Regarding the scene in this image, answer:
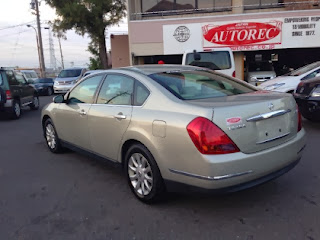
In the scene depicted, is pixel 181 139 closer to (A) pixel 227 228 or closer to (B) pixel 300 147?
(A) pixel 227 228

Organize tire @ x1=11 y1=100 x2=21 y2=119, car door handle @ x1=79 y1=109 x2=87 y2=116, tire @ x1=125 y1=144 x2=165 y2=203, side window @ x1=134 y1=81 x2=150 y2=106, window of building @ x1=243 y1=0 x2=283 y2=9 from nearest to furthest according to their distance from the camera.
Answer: tire @ x1=125 y1=144 x2=165 y2=203, side window @ x1=134 y1=81 x2=150 y2=106, car door handle @ x1=79 y1=109 x2=87 y2=116, tire @ x1=11 y1=100 x2=21 y2=119, window of building @ x1=243 y1=0 x2=283 y2=9

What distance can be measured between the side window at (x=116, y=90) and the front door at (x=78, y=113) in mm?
215

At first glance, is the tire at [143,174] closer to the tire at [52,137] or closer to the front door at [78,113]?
the front door at [78,113]

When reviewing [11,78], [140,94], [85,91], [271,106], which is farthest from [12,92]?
[271,106]

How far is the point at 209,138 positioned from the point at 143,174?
1.02 m

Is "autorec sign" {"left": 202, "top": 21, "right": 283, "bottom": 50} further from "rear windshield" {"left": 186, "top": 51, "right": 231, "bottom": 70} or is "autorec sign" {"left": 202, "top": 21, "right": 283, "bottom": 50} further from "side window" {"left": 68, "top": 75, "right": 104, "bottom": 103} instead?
"side window" {"left": 68, "top": 75, "right": 104, "bottom": 103}

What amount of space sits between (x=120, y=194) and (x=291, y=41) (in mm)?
15306

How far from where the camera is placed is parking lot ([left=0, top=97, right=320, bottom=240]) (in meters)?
3.04

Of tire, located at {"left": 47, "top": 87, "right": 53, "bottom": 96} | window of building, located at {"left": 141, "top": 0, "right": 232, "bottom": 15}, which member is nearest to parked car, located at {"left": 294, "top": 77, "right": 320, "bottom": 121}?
window of building, located at {"left": 141, "top": 0, "right": 232, "bottom": 15}

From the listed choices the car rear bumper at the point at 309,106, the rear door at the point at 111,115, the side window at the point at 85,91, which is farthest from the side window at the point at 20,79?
the car rear bumper at the point at 309,106

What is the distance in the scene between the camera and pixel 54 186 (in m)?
4.34

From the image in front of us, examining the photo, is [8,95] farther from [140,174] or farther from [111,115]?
[140,174]

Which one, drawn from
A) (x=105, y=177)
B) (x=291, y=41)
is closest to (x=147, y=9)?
(x=291, y=41)

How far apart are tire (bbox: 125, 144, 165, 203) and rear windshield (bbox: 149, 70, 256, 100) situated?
30.1 inches
